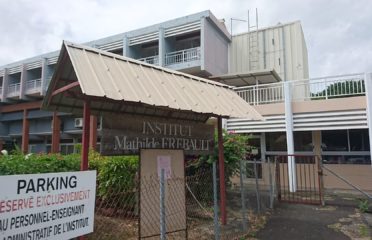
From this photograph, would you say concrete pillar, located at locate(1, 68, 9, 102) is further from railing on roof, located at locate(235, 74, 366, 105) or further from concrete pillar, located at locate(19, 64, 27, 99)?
railing on roof, located at locate(235, 74, 366, 105)

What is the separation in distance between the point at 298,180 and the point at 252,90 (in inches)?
179

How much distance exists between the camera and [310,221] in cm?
830

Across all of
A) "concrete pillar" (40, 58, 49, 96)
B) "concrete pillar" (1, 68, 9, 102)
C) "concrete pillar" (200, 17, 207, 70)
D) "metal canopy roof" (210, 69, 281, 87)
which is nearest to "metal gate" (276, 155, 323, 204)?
"metal canopy roof" (210, 69, 281, 87)

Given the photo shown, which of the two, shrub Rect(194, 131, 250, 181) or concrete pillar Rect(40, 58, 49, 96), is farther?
concrete pillar Rect(40, 58, 49, 96)

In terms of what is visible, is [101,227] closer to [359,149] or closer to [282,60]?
[359,149]

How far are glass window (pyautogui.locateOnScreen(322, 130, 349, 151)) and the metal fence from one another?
5482 millimetres

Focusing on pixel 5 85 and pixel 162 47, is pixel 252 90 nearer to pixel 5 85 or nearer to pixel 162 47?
pixel 162 47

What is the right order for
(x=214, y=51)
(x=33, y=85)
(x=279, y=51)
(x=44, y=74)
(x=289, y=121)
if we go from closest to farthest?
(x=289, y=121)
(x=279, y=51)
(x=214, y=51)
(x=44, y=74)
(x=33, y=85)

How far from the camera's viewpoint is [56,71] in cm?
538

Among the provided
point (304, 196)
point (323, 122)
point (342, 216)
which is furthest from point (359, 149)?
point (342, 216)

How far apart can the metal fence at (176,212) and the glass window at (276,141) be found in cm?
528

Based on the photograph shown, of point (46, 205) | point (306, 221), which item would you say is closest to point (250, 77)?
point (306, 221)

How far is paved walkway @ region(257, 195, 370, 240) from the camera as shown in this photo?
7.09 m

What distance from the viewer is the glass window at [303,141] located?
15.4 m
